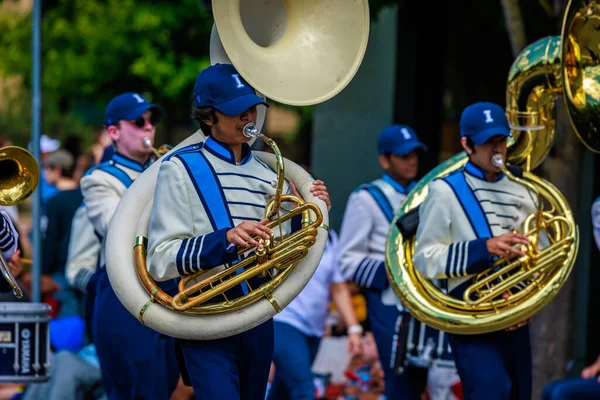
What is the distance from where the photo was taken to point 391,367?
23.7 ft

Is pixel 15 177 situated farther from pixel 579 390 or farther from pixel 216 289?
pixel 579 390

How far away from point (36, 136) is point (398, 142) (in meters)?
2.48

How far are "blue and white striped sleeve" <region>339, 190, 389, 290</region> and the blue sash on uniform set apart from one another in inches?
95.6

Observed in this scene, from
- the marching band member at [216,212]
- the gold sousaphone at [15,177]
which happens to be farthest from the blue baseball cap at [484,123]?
the gold sousaphone at [15,177]

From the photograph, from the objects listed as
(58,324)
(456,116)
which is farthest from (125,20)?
(58,324)

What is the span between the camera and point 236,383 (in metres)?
4.97

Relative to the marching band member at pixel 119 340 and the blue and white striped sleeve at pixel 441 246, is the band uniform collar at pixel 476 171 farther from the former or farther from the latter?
the marching band member at pixel 119 340

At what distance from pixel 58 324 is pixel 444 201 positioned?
3.79 m

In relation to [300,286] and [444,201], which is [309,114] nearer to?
[444,201]

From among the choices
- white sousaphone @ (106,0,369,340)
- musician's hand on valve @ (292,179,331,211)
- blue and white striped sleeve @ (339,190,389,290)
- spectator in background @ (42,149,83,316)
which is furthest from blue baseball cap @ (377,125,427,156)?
spectator in background @ (42,149,83,316)

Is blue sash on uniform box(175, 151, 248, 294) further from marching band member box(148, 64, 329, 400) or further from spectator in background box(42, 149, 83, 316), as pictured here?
spectator in background box(42, 149, 83, 316)

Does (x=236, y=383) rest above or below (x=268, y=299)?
below

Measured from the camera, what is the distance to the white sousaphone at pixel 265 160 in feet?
16.0

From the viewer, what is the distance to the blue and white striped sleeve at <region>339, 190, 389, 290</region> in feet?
24.2
